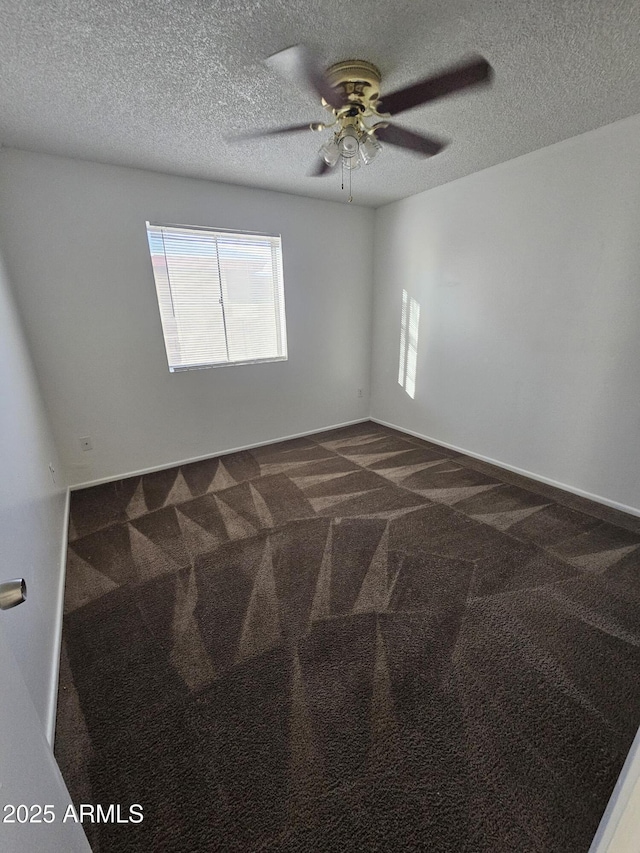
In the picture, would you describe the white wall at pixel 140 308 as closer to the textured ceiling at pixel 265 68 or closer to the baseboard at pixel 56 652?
the textured ceiling at pixel 265 68

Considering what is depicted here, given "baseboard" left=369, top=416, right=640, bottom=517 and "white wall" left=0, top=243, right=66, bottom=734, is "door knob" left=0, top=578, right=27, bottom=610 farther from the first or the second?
"baseboard" left=369, top=416, right=640, bottom=517

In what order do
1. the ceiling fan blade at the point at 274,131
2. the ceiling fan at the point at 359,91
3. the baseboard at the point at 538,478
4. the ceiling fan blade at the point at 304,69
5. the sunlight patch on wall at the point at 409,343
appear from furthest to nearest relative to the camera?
1. the sunlight patch on wall at the point at 409,343
2. the baseboard at the point at 538,478
3. the ceiling fan blade at the point at 274,131
4. the ceiling fan at the point at 359,91
5. the ceiling fan blade at the point at 304,69

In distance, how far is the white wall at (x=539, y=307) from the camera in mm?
2230

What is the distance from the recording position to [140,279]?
9.15 ft

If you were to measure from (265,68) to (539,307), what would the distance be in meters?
2.34

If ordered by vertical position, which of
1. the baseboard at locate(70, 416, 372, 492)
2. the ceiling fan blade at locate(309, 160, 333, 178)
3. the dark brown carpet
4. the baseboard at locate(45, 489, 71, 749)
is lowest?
the dark brown carpet

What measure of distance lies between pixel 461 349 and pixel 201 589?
293 centimetres

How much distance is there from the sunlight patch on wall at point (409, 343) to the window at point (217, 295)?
134 centimetres

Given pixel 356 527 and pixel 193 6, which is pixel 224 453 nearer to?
pixel 356 527

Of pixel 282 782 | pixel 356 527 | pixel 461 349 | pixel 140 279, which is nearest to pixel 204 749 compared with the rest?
pixel 282 782

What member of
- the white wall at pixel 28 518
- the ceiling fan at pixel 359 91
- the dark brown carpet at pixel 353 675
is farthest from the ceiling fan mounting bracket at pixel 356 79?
the dark brown carpet at pixel 353 675

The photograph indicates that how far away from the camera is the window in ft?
9.58

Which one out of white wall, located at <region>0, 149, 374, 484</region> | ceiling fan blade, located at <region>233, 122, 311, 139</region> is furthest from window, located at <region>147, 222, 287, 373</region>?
ceiling fan blade, located at <region>233, 122, 311, 139</region>

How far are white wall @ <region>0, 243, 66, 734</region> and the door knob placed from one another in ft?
0.51
